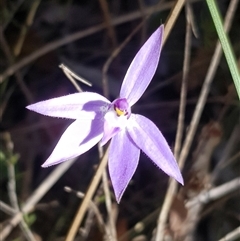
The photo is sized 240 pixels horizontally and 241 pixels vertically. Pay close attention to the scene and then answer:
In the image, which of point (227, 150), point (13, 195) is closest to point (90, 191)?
point (13, 195)

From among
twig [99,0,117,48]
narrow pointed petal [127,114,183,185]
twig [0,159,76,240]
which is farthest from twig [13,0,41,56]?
narrow pointed petal [127,114,183,185]

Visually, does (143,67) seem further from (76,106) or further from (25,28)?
(25,28)

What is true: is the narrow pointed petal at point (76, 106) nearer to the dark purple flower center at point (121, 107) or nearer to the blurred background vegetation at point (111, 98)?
the dark purple flower center at point (121, 107)

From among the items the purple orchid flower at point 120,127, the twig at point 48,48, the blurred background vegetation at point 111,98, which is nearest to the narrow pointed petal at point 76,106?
the purple orchid flower at point 120,127

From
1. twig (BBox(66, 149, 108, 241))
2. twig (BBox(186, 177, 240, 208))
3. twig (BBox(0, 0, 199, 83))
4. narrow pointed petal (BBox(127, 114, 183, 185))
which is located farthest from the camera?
twig (BBox(0, 0, 199, 83))

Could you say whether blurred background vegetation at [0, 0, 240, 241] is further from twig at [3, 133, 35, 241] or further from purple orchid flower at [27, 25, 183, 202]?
purple orchid flower at [27, 25, 183, 202]

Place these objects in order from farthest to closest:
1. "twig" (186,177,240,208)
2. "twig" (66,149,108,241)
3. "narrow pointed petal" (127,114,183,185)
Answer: "twig" (186,177,240,208), "twig" (66,149,108,241), "narrow pointed petal" (127,114,183,185)

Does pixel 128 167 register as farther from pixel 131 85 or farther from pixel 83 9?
pixel 83 9
